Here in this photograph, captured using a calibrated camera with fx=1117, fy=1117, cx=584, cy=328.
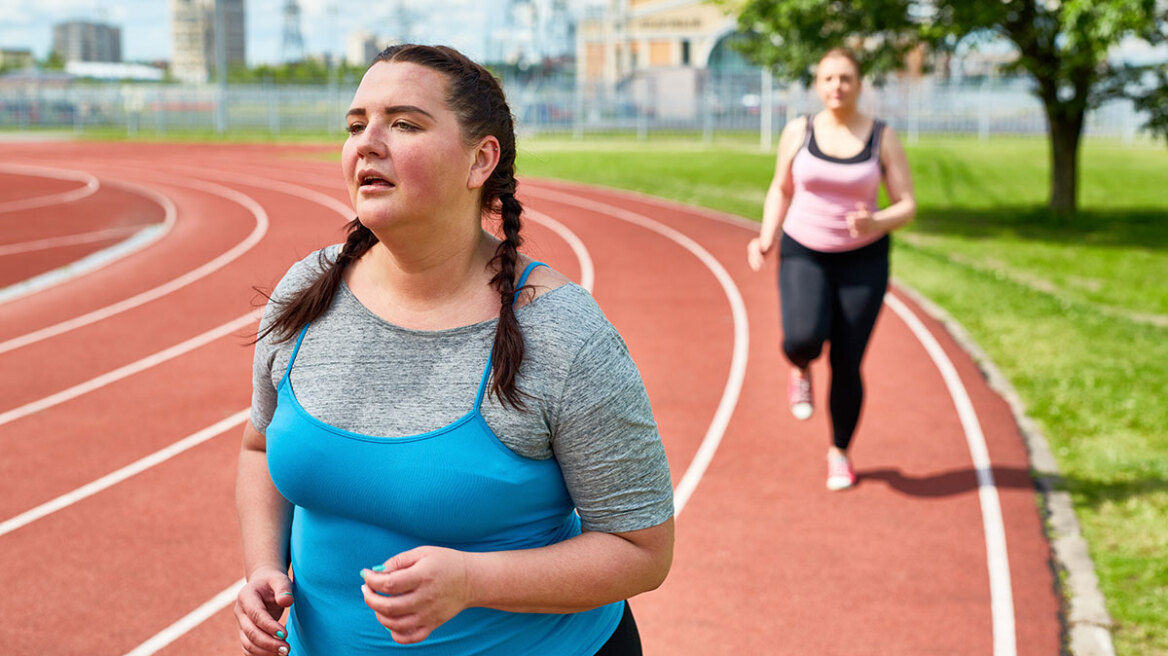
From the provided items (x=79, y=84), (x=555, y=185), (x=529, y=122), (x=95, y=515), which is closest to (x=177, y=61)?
(x=79, y=84)

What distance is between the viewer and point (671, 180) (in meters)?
22.8

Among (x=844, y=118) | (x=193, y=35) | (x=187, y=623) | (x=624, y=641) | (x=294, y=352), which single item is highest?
(x=193, y=35)

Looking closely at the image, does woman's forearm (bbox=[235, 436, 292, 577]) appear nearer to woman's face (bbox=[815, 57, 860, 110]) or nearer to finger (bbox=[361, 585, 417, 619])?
finger (bbox=[361, 585, 417, 619])

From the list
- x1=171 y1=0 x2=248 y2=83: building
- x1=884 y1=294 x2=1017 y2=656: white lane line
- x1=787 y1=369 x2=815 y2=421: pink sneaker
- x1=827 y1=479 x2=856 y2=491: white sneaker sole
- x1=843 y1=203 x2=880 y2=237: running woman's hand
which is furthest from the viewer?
x1=171 y1=0 x2=248 y2=83: building

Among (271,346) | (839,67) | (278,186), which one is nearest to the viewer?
(271,346)

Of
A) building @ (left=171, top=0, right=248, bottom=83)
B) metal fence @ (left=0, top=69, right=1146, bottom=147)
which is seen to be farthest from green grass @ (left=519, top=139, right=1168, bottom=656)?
building @ (left=171, top=0, right=248, bottom=83)

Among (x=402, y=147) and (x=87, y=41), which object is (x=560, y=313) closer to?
(x=402, y=147)

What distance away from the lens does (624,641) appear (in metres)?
1.96

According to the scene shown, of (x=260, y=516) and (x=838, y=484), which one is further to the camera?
(x=838, y=484)

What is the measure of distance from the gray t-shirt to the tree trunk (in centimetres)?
1670

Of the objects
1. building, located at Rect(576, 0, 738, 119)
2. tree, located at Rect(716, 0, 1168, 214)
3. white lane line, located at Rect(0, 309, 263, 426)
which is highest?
building, located at Rect(576, 0, 738, 119)

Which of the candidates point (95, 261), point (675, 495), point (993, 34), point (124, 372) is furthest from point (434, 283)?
point (993, 34)

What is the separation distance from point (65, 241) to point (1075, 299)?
13.0 metres

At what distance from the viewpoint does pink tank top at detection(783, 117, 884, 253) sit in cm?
519
